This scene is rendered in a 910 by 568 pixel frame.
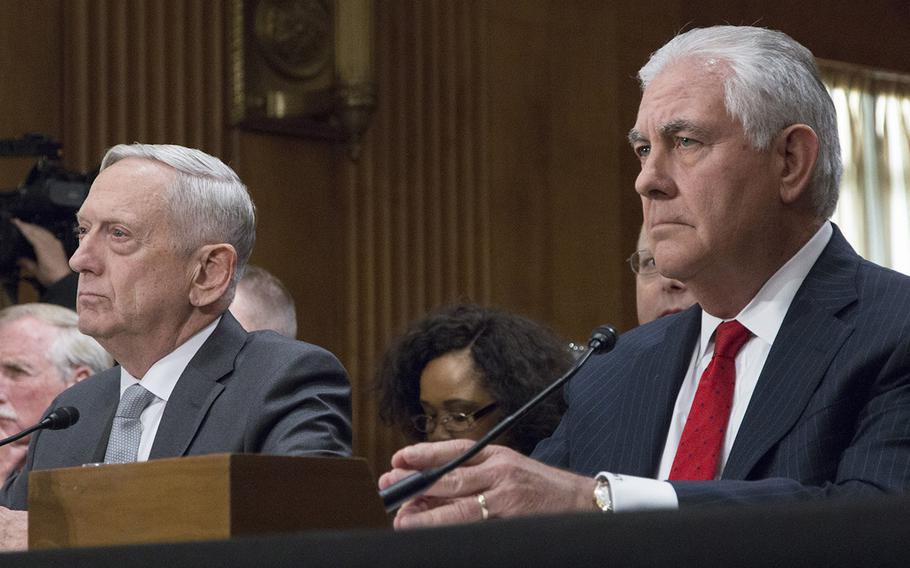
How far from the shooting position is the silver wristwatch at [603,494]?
194 centimetres

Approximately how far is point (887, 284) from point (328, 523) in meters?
1.04

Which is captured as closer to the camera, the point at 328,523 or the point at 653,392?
the point at 328,523

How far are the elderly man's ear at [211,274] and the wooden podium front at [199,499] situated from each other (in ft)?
3.64

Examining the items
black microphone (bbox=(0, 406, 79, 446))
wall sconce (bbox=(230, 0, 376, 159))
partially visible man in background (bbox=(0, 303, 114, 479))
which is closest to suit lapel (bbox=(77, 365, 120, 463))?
black microphone (bbox=(0, 406, 79, 446))

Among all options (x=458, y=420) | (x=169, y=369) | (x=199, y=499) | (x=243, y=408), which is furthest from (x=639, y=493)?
(x=458, y=420)

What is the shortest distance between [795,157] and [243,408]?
108 cm

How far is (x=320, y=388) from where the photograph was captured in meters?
2.70

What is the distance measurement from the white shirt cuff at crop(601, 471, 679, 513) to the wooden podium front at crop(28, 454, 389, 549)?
0.35 m

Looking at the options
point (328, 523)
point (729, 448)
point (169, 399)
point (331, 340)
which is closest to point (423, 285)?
point (331, 340)

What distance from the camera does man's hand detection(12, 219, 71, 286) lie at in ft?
15.5

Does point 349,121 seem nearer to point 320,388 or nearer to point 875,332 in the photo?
point 320,388

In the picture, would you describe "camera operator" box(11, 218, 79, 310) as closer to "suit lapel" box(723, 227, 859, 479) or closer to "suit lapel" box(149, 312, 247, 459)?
"suit lapel" box(149, 312, 247, 459)

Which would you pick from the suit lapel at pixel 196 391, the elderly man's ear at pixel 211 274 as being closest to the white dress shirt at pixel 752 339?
the suit lapel at pixel 196 391

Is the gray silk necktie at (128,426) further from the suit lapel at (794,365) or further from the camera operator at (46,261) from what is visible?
the camera operator at (46,261)
